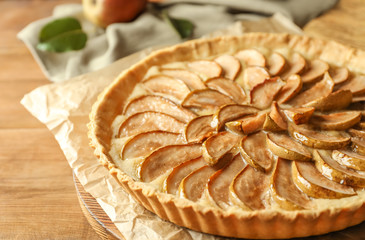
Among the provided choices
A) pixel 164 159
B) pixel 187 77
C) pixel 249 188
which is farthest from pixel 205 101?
pixel 249 188

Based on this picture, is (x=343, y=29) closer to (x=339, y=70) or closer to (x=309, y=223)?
(x=339, y=70)

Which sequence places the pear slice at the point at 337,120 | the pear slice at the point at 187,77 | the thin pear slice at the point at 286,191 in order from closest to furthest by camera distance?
1. the thin pear slice at the point at 286,191
2. the pear slice at the point at 337,120
3. the pear slice at the point at 187,77

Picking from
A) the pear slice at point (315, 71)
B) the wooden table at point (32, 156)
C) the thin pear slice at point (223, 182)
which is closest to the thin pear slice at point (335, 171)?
the thin pear slice at point (223, 182)

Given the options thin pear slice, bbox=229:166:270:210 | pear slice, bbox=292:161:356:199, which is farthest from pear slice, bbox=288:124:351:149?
thin pear slice, bbox=229:166:270:210

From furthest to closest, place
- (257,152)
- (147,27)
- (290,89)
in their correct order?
(147,27)
(290,89)
(257,152)

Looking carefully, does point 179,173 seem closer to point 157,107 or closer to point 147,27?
point 157,107

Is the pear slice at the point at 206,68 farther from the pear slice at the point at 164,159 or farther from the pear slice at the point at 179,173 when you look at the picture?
the pear slice at the point at 179,173

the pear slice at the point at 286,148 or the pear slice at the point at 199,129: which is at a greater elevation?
the pear slice at the point at 286,148

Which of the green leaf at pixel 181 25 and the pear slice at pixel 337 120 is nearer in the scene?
the pear slice at pixel 337 120
